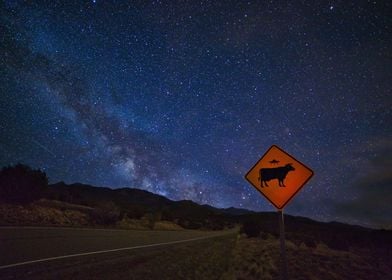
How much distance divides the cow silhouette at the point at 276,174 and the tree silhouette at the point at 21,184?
25740 mm

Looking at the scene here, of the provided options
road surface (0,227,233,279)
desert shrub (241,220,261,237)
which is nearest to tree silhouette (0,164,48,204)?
road surface (0,227,233,279)

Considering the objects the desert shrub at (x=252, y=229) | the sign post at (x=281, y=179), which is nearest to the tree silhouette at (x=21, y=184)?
the desert shrub at (x=252, y=229)

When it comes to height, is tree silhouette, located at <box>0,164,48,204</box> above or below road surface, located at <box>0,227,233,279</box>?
above

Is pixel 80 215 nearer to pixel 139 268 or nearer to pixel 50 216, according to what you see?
pixel 50 216

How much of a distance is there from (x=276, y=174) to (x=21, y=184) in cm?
2663

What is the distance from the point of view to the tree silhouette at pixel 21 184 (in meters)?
29.7

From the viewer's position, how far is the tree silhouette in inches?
1169

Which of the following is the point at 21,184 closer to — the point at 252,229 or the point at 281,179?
the point at 252,229

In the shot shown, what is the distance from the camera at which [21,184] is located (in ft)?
100

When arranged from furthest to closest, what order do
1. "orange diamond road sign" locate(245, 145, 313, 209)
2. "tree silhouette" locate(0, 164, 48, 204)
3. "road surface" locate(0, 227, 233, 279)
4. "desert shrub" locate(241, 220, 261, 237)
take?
1. "desert shrub" locate(241, 220, 261, 237)
2. "tree silhouette" locate(0, 164, 48, 204)
3. "road surface" locate(0, 227, 233, 279)
4. "orange diamond road sign" locate(245, 145, 313, 209)

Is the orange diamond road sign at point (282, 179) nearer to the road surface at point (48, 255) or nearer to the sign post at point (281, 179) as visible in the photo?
the sign post at point (281, 179)

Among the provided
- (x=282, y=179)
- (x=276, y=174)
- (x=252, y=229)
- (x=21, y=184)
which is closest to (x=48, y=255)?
(x=276, y=174)

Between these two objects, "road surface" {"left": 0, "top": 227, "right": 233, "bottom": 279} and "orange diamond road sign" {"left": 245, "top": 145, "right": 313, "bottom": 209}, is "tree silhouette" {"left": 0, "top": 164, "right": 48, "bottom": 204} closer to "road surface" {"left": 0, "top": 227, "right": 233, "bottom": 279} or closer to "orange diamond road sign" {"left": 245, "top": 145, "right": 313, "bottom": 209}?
"road surface" {"left": 0, "top": 227, "right": 233, "bottom": 279}

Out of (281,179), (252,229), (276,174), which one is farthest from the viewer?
(252,229)
